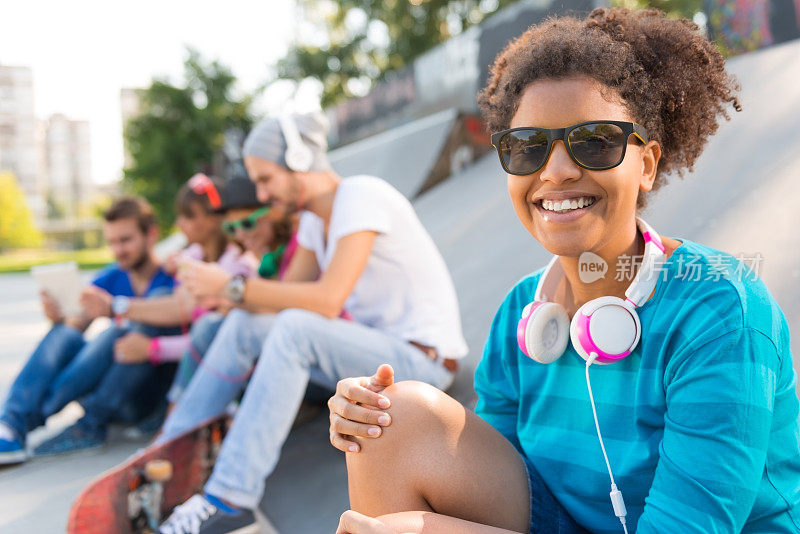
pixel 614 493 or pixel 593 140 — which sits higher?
pixel 593 140

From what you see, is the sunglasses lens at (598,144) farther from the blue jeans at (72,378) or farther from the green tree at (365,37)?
the green tree at (365,37)

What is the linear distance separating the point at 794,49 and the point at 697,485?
4.61 meters

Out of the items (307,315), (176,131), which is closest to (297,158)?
(307,315)

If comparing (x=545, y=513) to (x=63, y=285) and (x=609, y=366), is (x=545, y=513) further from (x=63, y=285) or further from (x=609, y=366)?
(x=63, y=285)

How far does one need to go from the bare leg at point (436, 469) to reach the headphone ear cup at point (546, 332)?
7.6 inches

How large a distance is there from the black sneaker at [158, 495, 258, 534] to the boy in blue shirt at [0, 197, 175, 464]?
1.41 metres

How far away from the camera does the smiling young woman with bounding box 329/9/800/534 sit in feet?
3.38

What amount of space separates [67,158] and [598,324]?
9563cm

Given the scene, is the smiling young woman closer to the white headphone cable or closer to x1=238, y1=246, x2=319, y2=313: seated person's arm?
the white headphone cable

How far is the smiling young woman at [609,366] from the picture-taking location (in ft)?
3.38

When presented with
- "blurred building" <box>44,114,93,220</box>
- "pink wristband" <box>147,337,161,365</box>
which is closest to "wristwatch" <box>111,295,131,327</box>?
"pink wristband" <box>147,337,161,365</box>

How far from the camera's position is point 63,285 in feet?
11.4

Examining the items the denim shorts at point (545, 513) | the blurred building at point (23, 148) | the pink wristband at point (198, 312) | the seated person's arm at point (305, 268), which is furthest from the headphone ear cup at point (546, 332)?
the blurred building at point (23, 148)

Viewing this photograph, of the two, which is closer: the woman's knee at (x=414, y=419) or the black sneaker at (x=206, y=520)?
the woman's knee at (x=414, y=419)
